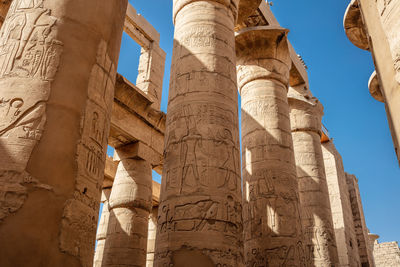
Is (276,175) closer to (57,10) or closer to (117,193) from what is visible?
(117,193)

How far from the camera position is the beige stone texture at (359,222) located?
1758 centimetres

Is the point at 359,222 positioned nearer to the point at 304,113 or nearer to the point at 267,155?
the point at 304,113

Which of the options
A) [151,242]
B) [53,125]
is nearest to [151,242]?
[151,242]

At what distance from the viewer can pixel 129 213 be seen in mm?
10008

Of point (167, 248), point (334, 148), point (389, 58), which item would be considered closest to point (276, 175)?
point (167, 248)

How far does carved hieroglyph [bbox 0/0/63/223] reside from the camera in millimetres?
2982

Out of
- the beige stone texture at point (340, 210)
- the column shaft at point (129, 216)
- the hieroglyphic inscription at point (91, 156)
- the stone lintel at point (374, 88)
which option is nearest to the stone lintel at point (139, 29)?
the column shaft at point (129, 216)

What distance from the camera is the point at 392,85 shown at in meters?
2.73

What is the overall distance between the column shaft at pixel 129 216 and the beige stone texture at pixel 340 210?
9.04 metres

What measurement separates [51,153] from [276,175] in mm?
6651

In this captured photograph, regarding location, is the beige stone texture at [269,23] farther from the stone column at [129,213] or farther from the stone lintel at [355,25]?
the stone lintel at [355,25]

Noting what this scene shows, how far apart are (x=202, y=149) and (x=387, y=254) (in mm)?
18200

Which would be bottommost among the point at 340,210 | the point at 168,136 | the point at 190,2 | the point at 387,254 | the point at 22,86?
the point at 22,86

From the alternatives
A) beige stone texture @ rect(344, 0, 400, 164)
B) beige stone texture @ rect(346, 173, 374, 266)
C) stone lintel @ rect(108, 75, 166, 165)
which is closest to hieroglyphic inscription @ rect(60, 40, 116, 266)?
beige stone texture @ rect(344, 0, 400, 164)
